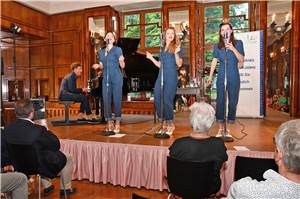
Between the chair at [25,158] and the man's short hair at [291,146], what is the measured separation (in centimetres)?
183

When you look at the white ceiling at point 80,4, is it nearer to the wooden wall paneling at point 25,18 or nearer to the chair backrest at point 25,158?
the wooden wall paneling at point 25,18

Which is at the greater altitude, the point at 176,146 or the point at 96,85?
the point at 96,85

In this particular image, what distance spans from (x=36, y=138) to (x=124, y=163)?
111 centimetres

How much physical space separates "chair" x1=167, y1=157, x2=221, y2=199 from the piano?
319cm

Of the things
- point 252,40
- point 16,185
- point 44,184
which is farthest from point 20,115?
point 252,40

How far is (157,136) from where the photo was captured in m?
3.37

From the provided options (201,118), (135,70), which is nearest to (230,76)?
(201,118)

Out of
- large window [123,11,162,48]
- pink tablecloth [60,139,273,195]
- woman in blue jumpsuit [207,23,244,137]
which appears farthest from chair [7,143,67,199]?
large window [123,11,162,48]

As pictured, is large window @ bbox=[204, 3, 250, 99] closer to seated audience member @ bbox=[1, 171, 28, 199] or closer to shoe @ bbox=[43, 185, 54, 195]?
shoe @ bbox=[43, 185, 54, 195]

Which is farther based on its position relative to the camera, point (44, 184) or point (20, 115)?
point (44, 184)

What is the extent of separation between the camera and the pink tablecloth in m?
2.82

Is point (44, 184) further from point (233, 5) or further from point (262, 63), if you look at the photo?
point (233, 5)

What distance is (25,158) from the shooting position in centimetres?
219

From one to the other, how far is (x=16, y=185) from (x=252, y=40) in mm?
5164
